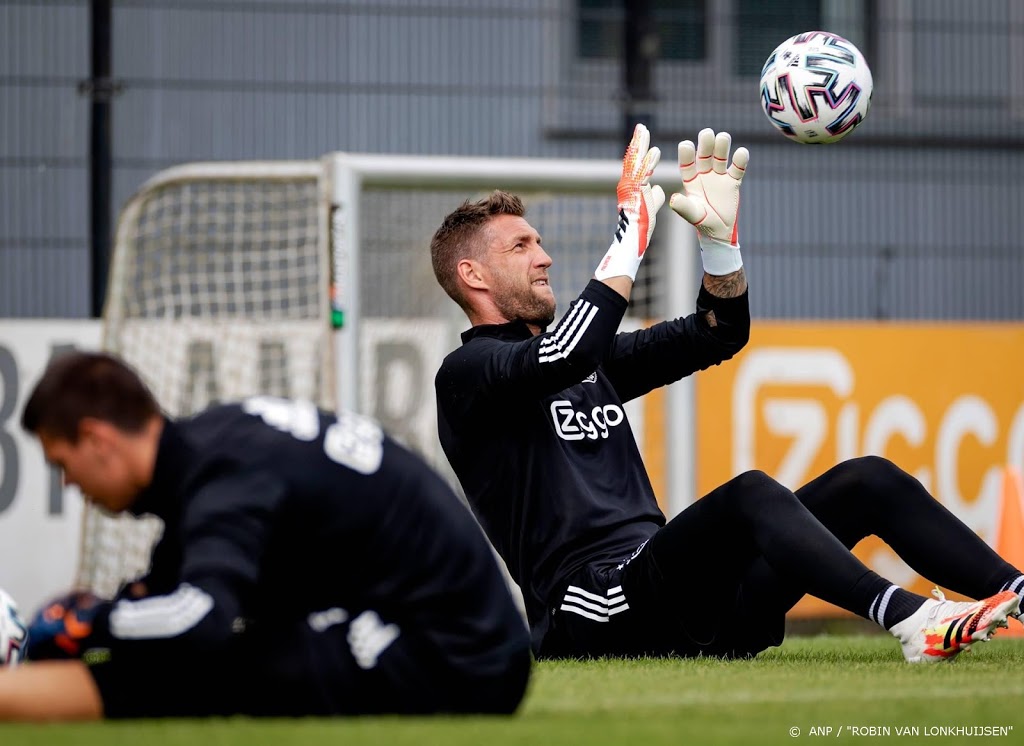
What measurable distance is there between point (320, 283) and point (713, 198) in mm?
2488

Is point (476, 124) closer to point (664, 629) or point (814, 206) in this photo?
point (814, 206)

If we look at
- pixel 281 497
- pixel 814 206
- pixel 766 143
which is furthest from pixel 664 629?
pixel 766 143

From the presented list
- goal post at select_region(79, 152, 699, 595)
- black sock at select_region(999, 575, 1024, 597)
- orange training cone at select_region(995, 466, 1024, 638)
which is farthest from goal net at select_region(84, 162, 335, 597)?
black sock at select_region(999, 575, 1024, 597)

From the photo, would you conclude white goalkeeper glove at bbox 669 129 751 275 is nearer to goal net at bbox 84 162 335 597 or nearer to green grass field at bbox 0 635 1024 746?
green grass field at bbox 0 635 1024 746

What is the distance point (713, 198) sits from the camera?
5719mm

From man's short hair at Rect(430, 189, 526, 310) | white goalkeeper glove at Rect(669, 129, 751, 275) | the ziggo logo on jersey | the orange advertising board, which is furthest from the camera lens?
the orange advertising board

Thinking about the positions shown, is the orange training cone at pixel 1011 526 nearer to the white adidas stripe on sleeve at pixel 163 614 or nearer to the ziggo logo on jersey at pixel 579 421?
the ziggo logo on jersey at pixel 579 421

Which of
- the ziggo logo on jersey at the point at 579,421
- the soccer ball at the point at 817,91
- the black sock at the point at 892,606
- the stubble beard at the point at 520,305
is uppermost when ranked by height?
the soccer ball at the point at 817,91

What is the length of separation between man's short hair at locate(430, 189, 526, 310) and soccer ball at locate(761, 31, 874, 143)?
1079 mm

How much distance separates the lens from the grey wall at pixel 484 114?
9664 millimetres

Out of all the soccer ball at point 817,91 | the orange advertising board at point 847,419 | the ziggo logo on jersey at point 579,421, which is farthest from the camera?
the orange advertising board at point 847,419

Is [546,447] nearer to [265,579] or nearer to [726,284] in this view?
[726,284]

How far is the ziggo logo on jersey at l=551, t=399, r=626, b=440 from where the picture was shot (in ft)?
17.6

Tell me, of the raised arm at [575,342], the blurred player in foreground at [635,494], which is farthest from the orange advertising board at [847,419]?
the raised arm at [575,342]
